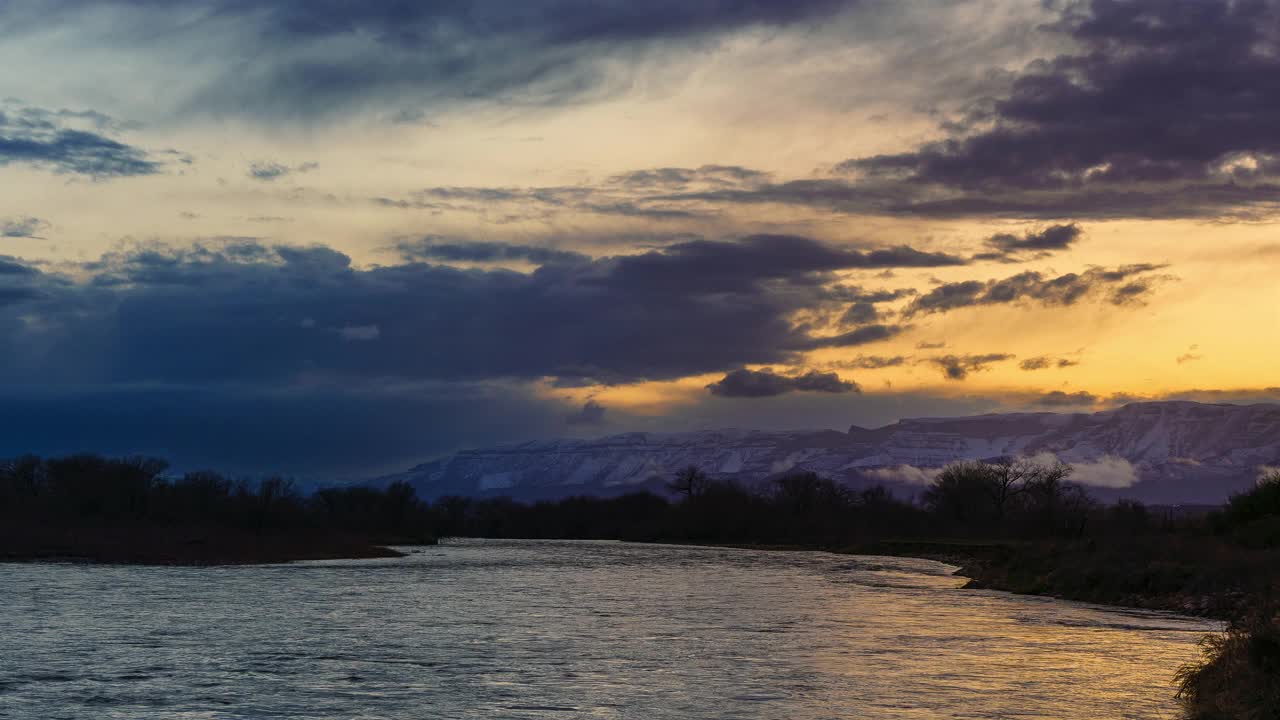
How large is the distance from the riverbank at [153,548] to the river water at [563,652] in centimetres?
2167

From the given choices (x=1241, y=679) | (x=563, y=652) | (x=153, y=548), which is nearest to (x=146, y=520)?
(x=153, y=548)

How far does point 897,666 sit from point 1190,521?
214ft

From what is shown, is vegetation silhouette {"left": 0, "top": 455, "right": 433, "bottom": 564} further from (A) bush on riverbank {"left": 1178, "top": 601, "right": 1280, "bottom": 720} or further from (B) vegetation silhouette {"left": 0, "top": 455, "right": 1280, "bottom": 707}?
(A) bush on riverbank {"left": 1178, "top": 601, "right": 1280, "bottom": 720}

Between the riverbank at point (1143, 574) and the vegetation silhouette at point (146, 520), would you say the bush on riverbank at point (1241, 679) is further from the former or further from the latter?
the vegetation silhouette at point (146, 520)

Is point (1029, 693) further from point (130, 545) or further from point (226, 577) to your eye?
point (130, 545)

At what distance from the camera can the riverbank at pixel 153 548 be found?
85.8 m

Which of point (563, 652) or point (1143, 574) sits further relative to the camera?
point (1143, 574)

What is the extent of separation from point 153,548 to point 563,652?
65248 millimetres

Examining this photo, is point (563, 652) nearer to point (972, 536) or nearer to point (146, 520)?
point (146, 520)

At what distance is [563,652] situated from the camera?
117ft

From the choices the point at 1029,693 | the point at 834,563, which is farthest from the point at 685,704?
the point at 834,563

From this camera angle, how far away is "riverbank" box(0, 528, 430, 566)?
8575 centimetres

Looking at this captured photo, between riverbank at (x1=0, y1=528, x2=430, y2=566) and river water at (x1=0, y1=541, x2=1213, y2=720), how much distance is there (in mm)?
21672

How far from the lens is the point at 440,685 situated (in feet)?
95.1
